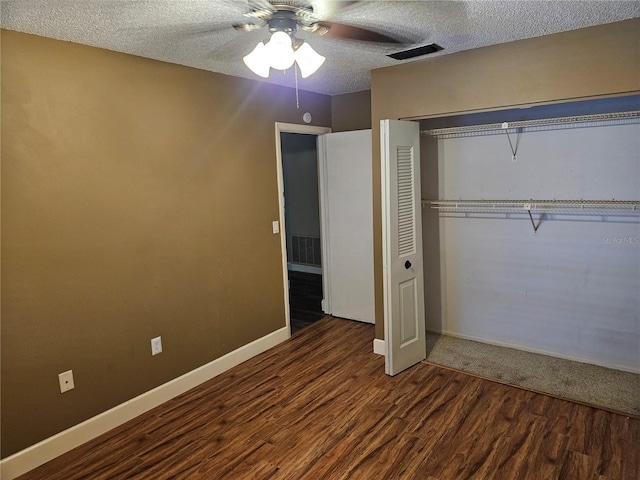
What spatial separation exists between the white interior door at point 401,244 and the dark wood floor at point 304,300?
1338mm

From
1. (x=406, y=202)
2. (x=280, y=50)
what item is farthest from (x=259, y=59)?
(x=406, y=202)

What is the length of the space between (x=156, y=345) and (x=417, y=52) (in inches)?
110

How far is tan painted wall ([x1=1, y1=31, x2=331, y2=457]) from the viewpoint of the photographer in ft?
7.98

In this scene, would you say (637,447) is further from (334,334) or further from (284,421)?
(334,334)

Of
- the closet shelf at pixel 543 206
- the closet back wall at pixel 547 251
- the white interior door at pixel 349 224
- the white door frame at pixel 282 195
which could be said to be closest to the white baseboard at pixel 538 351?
the closet back wall at pixel 547 251

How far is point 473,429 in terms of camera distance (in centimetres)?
274

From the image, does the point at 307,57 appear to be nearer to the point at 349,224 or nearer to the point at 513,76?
→ the point at 513,76

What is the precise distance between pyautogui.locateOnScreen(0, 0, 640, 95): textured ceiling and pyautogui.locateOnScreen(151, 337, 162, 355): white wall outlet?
1.97m

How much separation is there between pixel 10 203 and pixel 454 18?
8.56 feet

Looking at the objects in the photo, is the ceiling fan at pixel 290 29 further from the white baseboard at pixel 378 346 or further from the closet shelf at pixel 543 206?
the white baseboard at pixel 378 346

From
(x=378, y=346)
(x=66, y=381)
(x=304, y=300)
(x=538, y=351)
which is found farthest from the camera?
(x=304, y=300)

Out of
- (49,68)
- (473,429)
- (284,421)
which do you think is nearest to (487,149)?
(473,429)

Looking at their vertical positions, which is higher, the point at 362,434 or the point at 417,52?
the point at 417,52

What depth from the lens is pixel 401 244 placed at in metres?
3.39
